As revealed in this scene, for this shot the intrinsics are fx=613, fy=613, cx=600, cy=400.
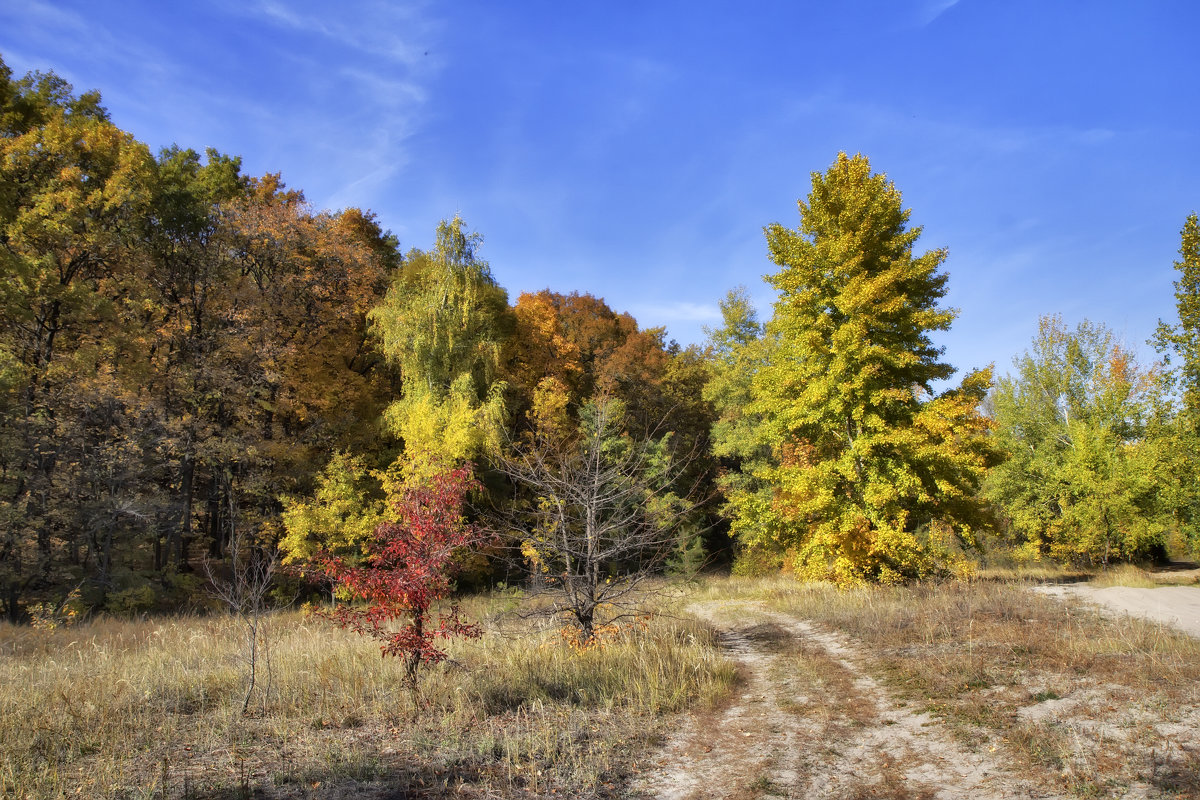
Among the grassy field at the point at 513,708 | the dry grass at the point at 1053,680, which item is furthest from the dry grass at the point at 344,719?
the dry grass at the point at 1053,680

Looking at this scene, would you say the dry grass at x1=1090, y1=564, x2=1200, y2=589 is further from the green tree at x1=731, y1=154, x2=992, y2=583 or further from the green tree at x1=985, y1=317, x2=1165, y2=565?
the green tree at x1=731, y1=154, x2=992, y2=583

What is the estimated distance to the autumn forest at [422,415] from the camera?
15742 mm

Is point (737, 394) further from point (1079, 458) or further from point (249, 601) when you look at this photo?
point (249, 601)

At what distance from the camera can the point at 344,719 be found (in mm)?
6691

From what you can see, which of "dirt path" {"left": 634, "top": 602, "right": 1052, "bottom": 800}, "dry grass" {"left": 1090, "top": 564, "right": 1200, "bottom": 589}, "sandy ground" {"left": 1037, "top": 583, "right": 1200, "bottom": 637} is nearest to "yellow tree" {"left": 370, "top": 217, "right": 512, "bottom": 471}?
"dirt path" {"left": 634, "top": 602, "right": 1052, "bottom": 800}

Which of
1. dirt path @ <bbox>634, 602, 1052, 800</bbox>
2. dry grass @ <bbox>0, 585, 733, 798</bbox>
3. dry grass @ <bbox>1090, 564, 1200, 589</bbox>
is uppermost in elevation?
dry grass @ <bbox>0, 585, 733, 798</bbox>

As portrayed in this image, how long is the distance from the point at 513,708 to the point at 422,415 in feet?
47.2

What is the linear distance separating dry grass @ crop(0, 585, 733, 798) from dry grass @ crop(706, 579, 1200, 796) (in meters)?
2.86

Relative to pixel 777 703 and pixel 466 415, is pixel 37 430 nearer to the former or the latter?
pixel 466 415

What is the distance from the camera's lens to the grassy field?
4977mm

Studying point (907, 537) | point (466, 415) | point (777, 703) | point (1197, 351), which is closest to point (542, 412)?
point (466, 415)

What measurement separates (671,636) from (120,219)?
2582 cm

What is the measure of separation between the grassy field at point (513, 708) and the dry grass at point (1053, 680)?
3cm

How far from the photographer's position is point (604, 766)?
5.44 m
